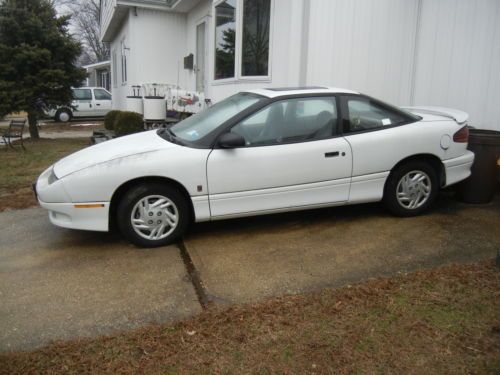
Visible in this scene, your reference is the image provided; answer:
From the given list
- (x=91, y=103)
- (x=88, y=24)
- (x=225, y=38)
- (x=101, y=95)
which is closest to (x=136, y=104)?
(x=225, y=38)

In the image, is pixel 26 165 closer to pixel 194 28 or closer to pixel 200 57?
pixel 200 57

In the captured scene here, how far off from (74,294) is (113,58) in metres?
20.0

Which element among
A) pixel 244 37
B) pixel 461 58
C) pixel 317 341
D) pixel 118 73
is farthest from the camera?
pixel 118 73

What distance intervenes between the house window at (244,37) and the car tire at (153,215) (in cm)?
459

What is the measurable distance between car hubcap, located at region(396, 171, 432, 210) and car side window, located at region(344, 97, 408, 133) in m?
0.61

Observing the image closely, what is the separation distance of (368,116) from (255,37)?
4.17 m

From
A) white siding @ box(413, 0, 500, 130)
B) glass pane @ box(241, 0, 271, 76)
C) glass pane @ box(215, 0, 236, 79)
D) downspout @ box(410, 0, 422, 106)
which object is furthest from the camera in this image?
glass pane @ box(215, 0, 236, 79)

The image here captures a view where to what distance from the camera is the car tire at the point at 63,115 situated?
850 inches

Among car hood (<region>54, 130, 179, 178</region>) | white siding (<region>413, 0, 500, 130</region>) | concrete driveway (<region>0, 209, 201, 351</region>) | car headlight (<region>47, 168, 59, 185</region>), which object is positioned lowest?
concrete driveway (<region>0, 209, 201, 351</region>)

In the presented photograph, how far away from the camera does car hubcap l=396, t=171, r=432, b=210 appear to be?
5145 mm

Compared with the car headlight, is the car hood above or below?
above

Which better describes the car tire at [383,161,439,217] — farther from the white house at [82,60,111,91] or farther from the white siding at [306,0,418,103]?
the white house at [82,60,111,91]

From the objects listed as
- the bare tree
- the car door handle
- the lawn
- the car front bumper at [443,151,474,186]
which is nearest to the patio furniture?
the lawn

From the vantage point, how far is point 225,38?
9820mm
